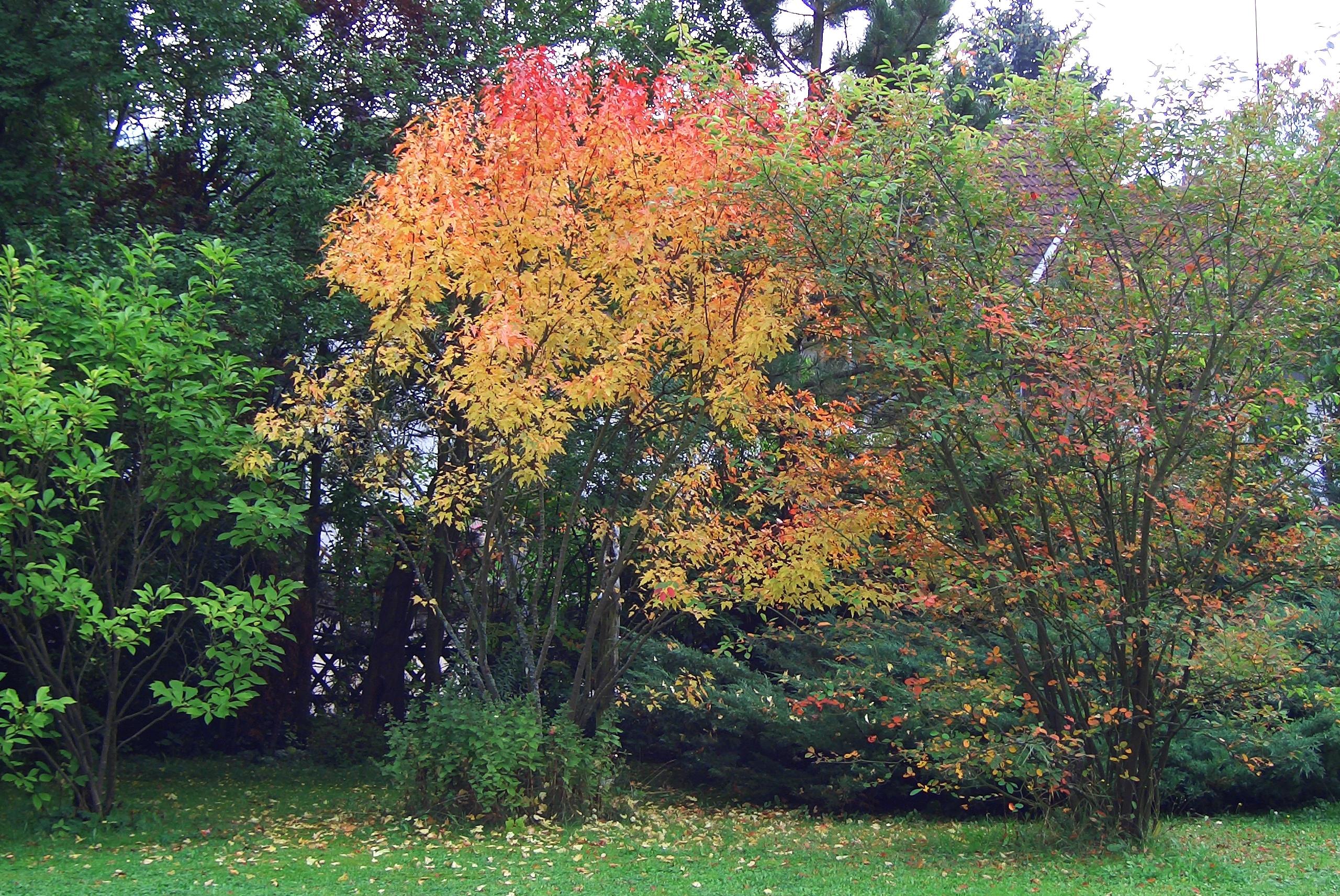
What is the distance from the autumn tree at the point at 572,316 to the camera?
23.5ft

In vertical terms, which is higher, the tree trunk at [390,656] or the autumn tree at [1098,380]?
the autumn tree at [1098,380]

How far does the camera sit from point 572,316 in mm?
7320

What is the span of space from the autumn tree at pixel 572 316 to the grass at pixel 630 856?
144 centimetres

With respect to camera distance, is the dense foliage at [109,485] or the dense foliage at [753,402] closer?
the dense foliage at [753,402]

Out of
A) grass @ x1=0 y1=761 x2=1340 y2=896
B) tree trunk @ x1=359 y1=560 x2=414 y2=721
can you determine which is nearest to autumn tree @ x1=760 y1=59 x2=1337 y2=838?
grass @ x1=0 y1=761 x2=1340 y2=896

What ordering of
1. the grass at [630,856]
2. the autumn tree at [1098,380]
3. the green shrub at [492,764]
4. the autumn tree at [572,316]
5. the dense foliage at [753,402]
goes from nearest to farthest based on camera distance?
the grass at [630,856] → the autumn tree at [1098,380] → the dense foliage at [753,402] → the autumn tree at [572,316] → the green shrub at [492,764]

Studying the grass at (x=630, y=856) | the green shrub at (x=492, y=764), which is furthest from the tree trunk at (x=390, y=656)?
the green shrub at (x=492, y=764)

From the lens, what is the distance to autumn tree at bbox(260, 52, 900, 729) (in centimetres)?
715

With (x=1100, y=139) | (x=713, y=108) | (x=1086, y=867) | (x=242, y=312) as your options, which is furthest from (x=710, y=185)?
(x=1086, y=867)

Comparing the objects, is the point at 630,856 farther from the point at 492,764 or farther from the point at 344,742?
the point at 344,742

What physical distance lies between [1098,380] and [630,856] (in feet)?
13.6

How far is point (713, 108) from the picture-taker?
716 cm

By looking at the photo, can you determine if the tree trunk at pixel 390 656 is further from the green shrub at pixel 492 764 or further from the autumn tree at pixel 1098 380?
the autumn tree at pixel 1098 380

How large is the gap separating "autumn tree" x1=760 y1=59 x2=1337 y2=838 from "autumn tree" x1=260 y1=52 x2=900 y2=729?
77cm
